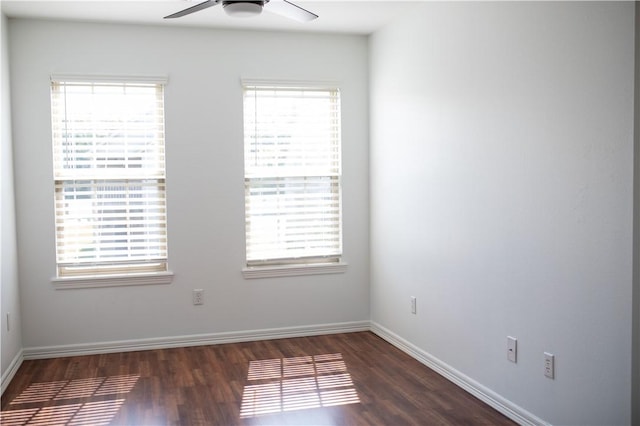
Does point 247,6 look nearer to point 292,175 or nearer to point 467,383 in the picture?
point 292,175

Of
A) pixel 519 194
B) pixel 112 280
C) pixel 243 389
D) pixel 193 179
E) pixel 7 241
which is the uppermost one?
pixel 193 179

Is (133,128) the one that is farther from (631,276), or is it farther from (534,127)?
(631,276)

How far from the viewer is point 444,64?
4.04 m

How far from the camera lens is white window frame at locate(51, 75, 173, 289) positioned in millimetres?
4703

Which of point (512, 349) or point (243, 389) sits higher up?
point (512, 349)

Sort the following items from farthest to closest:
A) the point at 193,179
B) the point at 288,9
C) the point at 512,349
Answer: the point at 193,179
the point at 512,349
the point at 288,9

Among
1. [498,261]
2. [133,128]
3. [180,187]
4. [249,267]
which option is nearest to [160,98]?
[133,128]

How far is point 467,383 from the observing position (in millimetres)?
3830

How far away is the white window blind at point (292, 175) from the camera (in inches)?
201

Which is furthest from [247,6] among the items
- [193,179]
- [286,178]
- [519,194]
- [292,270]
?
[292,270]

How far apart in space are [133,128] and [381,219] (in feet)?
6.90

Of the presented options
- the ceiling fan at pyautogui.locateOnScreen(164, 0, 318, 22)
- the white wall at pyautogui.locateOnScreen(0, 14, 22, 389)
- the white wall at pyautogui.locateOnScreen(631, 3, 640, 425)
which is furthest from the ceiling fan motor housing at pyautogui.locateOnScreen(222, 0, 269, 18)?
the white wall at pyautogui.locateOnScreen(0, 14, 22, 389)

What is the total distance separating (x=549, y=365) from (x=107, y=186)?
11.1ft

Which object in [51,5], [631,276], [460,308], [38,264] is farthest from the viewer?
[38,264]
